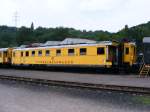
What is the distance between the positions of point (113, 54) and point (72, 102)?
60.5ft

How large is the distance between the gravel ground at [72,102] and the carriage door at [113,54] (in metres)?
14.0

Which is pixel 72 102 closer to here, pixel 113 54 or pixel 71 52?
pixel 113 54

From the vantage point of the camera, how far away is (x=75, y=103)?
15.0 m

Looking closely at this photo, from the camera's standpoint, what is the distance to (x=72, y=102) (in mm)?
15297

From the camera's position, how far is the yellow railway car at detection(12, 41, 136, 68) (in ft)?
108

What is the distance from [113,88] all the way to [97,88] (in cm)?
84

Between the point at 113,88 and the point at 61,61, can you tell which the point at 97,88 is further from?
the point at 61,61

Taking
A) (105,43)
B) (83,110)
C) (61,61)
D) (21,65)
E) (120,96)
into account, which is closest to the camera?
(83,110)

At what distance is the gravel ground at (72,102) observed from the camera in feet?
44.4

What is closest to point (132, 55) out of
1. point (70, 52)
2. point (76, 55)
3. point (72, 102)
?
point (76, 55)

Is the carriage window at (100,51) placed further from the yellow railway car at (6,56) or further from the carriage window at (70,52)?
the yellow railway car at (6,56)

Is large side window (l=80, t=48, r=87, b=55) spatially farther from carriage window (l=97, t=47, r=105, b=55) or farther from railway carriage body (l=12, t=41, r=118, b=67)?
carriage window (l=97, t=47, r=105, b=55)

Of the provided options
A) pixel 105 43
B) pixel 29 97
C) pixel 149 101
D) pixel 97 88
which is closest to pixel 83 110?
pixel 149 101

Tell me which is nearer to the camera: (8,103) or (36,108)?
(36,108)
